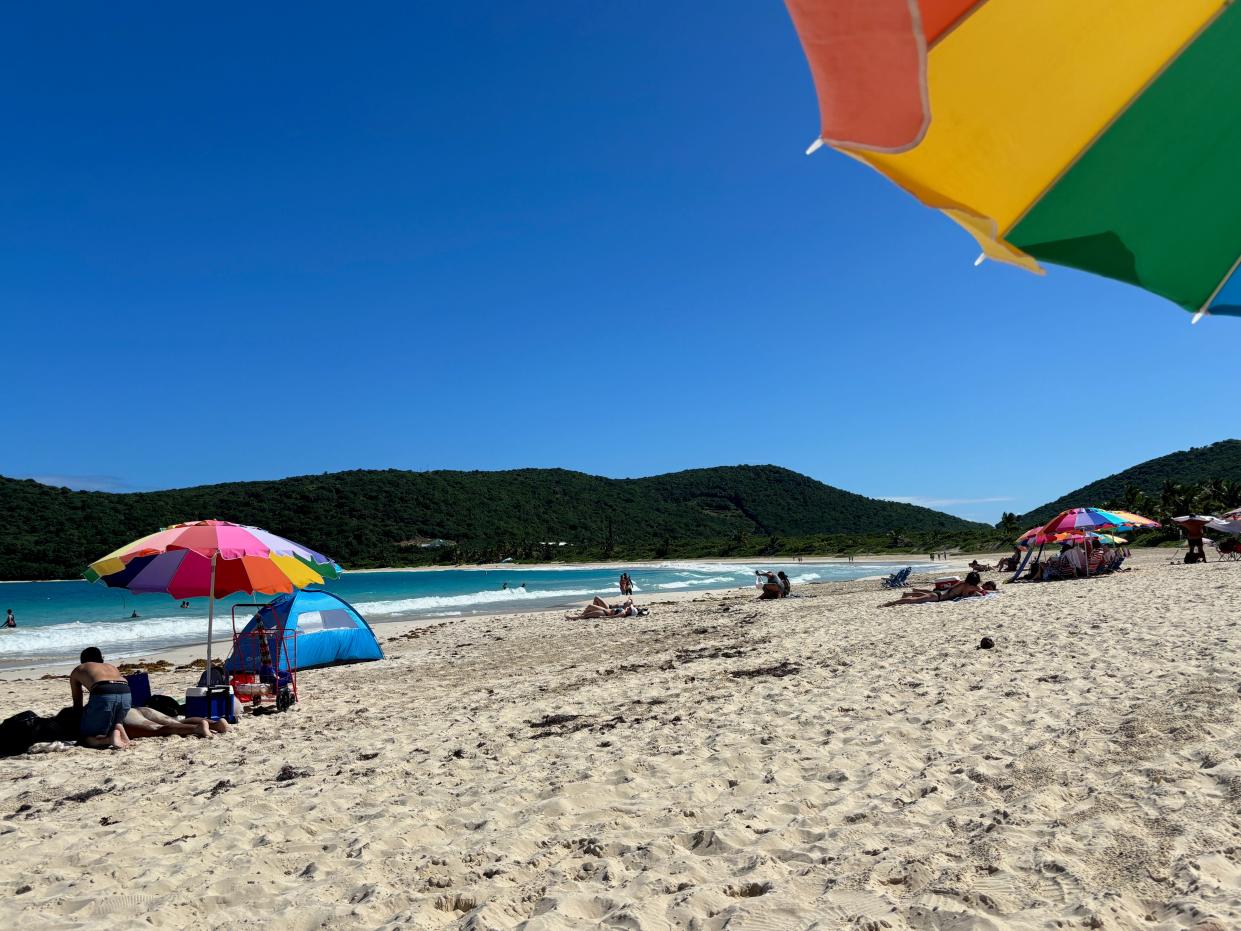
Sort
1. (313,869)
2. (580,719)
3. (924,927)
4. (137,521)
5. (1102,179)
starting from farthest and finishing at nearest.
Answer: (137,521)
(580,719)
(313,869)
(924,927)
(1102,179)

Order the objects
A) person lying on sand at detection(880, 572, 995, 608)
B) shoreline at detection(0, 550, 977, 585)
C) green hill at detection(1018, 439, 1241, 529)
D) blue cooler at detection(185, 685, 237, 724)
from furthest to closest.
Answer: shoreline at detection(0, 550, 977, 585), green hill at detection(1018, 439, 1241, 529), person lying on sand at detection(880, 572, 995, 608), blue cooler at detection(185, 685, 237, 724)

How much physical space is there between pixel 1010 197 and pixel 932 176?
23 centimetres

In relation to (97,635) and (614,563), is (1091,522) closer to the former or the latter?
(97,635)

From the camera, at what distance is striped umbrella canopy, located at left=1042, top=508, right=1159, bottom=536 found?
19.2 meters

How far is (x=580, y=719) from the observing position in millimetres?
6875

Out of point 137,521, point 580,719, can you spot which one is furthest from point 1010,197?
point 137,521

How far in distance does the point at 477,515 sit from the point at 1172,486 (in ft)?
291

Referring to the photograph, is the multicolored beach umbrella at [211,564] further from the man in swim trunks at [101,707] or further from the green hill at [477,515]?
the green hill at [477,515]

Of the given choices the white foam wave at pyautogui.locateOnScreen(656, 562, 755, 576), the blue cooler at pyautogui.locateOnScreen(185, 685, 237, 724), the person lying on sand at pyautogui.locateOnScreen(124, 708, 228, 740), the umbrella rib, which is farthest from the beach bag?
the white foam wave at pyautogui.locateOnScreen(656, 562, 755, 576)

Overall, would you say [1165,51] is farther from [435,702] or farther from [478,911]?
[435,702]

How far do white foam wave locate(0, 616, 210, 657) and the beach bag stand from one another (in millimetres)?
16848

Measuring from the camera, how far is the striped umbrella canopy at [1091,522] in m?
19.2

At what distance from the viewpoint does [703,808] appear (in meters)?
4.22

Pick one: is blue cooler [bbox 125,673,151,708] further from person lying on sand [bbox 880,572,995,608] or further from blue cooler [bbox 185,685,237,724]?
person lying on sand [bbox 880,572,995,608]
